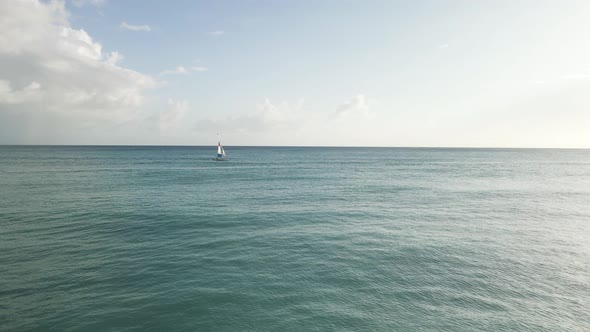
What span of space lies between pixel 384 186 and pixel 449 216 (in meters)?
27.4

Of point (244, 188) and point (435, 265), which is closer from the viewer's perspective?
point (435, 265)

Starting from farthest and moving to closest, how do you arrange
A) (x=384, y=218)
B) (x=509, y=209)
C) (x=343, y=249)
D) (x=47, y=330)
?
(x=509, y=209) < (x=384, y=218) < (x=343, y=249) < (x=47, y=330)

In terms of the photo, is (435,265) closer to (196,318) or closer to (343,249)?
(343,249)

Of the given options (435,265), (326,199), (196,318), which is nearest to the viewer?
(196,318)

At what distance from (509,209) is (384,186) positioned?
25.2m

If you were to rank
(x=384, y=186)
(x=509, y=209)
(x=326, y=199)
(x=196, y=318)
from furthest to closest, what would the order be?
(x=384, y=186) → (x=326, y=199) → (x=509, y=209) → (x=196, y=318)

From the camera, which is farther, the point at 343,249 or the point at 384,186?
the point at 384,186

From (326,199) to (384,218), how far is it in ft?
46.6

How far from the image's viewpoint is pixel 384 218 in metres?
37.1

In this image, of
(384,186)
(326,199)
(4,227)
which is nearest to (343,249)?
(326,199)

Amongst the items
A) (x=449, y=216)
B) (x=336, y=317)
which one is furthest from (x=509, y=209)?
(x=336, y=317)

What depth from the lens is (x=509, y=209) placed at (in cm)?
4356

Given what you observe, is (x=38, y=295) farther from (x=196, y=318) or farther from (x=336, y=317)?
(x=336, y=317)

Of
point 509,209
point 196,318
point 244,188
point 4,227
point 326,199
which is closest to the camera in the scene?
point 196,318
